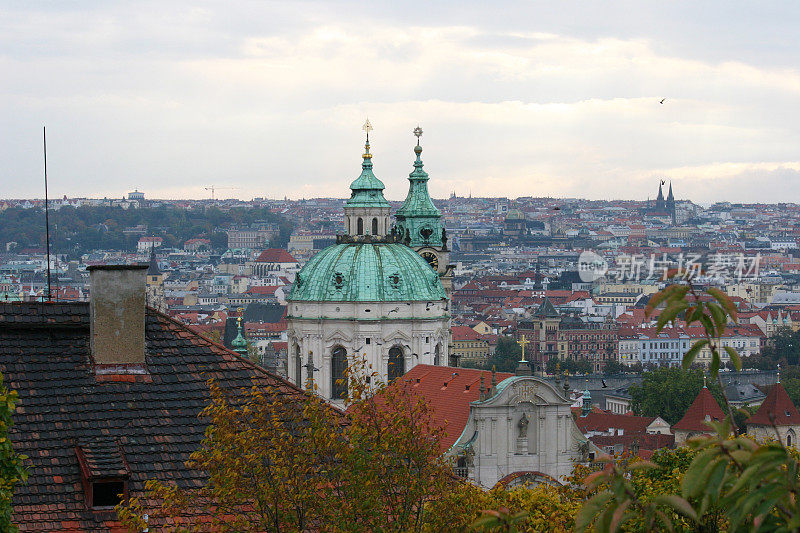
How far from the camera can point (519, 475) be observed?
45.2 m

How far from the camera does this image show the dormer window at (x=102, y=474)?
1595 centimetres

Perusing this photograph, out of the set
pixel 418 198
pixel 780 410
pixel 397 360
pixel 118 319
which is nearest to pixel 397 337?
pixel 397 360

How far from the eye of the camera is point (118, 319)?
1762 centimetres

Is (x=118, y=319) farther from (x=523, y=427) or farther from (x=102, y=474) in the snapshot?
(x=523, y=427)

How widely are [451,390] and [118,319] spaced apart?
31285 mm

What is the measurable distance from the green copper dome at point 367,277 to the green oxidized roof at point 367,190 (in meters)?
2.28

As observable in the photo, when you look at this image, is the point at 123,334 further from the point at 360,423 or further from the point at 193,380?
the point at 360,423

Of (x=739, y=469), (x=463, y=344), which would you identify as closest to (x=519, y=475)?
(x=739, y=469)

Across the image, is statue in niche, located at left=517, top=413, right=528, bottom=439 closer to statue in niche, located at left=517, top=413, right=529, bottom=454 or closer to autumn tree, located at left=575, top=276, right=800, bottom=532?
statue in niche, located at left=517, top=413, right=529, bottom=454

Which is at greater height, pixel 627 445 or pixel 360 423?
pixel 360 423

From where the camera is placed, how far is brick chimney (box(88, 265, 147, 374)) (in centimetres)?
1745

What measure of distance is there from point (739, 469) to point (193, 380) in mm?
8458

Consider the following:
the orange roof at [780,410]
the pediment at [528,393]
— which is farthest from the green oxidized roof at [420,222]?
the pediment at [528,393]

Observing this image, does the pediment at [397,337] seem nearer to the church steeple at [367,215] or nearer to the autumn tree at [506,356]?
the church steeple at [367,215]
